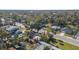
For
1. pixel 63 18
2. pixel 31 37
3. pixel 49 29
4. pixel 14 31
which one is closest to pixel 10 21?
pixel 14 31
